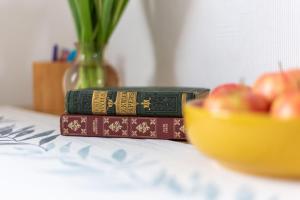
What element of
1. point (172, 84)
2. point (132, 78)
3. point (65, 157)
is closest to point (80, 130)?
point (65, 157)

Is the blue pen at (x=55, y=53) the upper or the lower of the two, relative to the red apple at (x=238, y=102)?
upper

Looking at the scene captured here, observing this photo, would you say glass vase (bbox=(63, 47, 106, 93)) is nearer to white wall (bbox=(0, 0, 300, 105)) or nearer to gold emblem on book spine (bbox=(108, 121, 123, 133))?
white wall (bbox=(0, 0, 300, 105))

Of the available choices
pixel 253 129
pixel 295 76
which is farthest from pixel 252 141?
pixel 295 76

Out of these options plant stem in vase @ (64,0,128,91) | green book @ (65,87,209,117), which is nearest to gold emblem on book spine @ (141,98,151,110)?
green book @ (65,87,209,117)

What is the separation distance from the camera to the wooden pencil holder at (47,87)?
1.31 meters

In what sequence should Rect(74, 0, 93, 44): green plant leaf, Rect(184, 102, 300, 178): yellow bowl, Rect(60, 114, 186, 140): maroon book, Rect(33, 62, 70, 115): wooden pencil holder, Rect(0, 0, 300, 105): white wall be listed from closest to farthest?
1. Rect(184, 102, 300, 178): yellow bowl
2. Rect(60, 114, 186, 140): maroon book
3. Rect(0, 0, 300, 105): white wall
4. Rect(74, 0, 93, 44): green plant leaf
5. Rect(33, 62, 70, 115): wooden pencil holder

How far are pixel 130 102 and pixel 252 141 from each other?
335 millimetres

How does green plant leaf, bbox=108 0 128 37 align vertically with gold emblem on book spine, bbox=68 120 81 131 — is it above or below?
above

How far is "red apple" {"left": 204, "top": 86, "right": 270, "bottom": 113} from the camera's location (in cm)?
48

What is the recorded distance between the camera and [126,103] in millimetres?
760

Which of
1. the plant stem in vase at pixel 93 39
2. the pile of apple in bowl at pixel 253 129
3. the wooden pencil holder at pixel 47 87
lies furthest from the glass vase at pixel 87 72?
the pile of apple in bowl at pixel 253 129

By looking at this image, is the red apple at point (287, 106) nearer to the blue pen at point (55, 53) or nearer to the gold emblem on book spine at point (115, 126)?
the gold emblem on book spine at point (115, 126)

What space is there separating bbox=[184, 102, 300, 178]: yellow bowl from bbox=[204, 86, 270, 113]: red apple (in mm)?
17

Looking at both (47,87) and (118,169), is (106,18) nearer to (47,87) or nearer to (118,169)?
(47,87)
